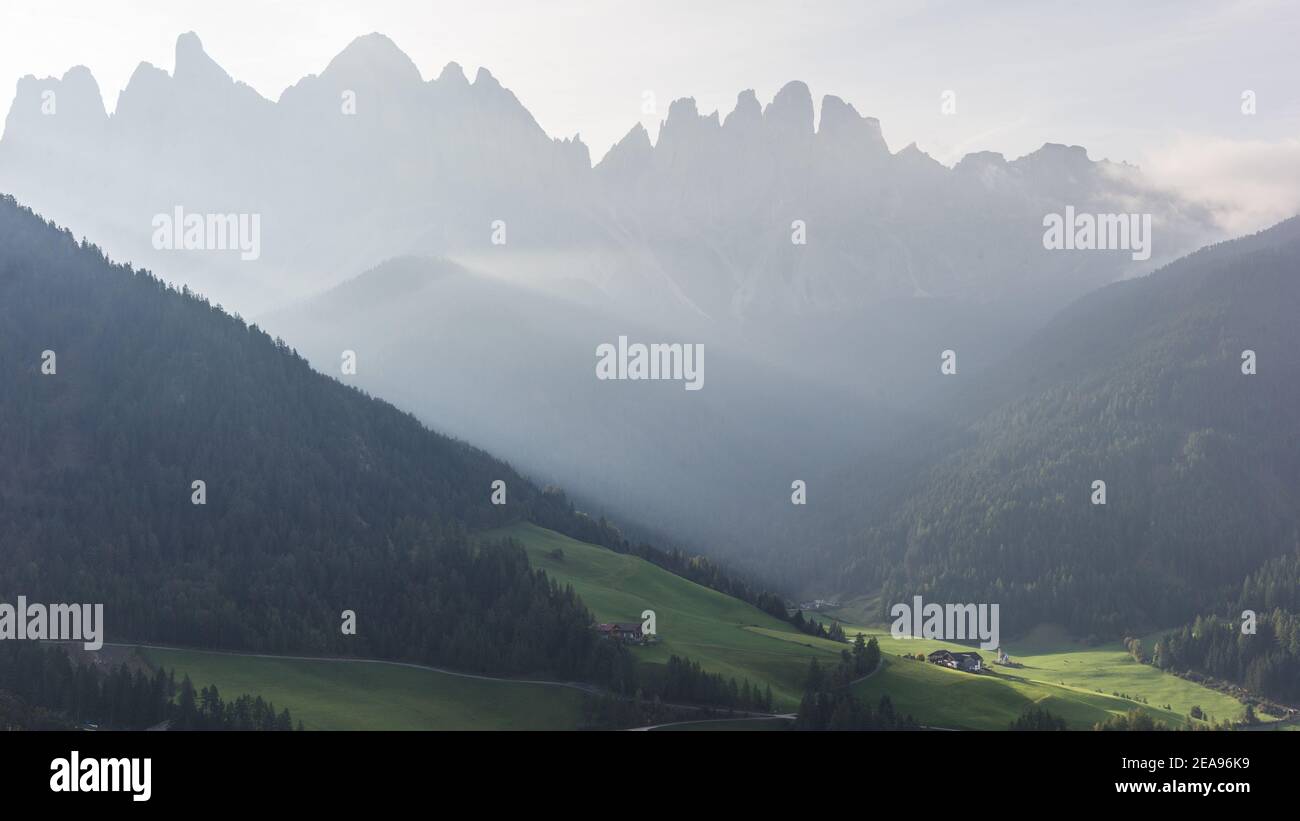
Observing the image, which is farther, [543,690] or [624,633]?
[624,633]

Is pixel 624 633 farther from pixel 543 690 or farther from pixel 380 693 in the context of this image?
pixel 380 693

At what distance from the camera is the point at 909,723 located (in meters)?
159

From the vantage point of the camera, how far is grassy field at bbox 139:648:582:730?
14912cm

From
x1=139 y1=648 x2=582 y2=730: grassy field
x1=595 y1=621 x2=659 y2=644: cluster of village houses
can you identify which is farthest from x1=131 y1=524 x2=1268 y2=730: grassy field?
x1=595 y1=621 x2=659 y2=644: cluster of village houses

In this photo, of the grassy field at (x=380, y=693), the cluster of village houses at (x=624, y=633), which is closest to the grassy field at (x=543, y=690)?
the grassy field at (x=380, y=693)

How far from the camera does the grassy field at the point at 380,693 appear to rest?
149 meters

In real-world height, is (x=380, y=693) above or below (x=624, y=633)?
below

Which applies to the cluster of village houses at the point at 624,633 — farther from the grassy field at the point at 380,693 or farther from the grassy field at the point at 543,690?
the grassy field at the point at 380,693

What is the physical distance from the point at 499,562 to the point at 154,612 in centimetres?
4863

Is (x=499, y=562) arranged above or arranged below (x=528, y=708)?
above

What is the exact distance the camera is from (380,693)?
159875 millimetres

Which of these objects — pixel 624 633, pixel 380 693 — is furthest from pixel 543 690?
pixel 380 693
